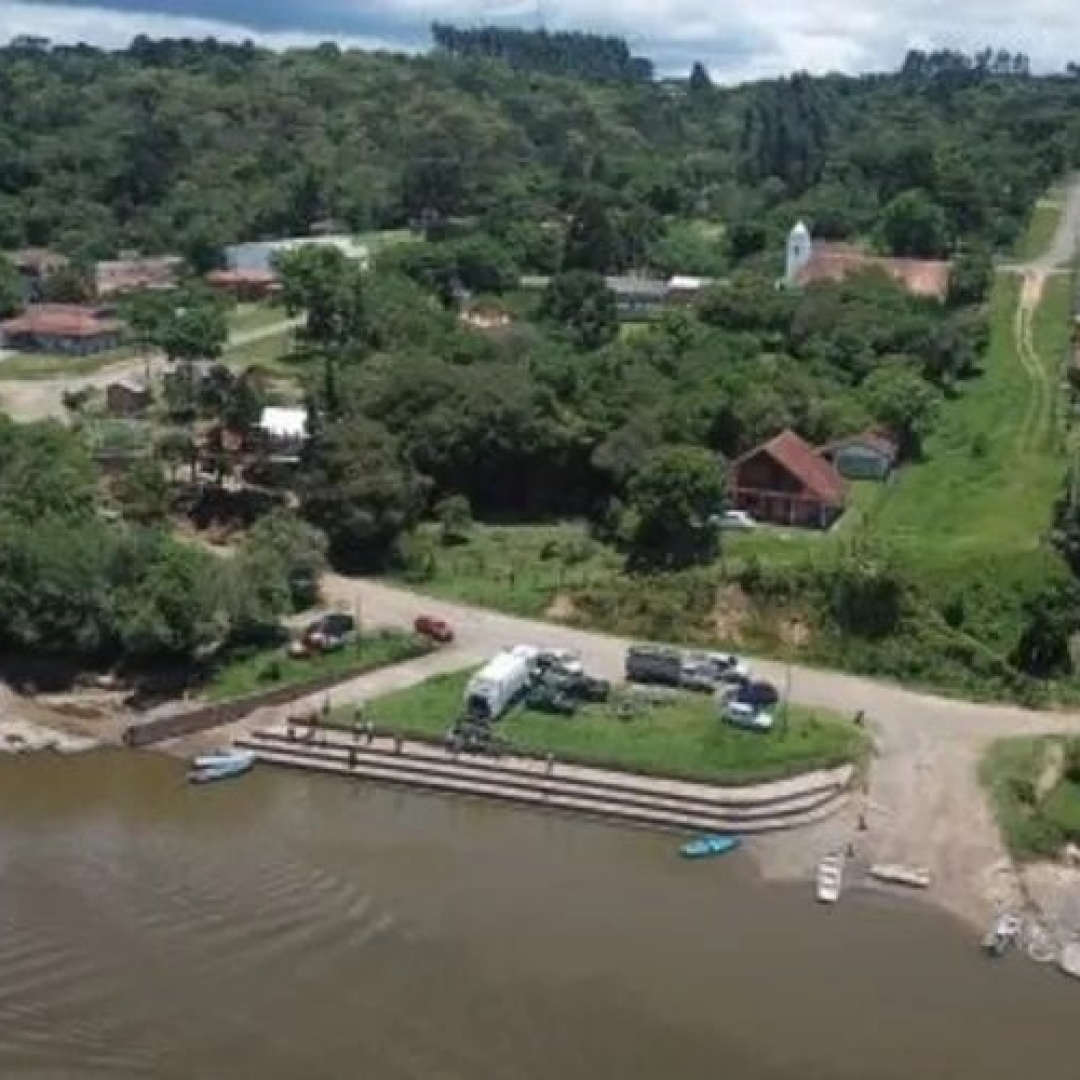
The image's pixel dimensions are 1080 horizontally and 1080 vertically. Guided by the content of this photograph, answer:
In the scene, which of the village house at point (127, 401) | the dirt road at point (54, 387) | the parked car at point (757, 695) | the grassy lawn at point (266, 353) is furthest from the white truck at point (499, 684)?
the grassy lawn at point (266, 353)

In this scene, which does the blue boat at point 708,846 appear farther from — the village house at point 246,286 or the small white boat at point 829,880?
the village house at point 246,286

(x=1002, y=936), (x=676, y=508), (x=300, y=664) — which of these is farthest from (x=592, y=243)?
(x=1002, y=936)

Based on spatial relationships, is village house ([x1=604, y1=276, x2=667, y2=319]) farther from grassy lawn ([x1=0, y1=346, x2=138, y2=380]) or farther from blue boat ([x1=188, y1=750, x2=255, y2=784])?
blue boat ([x1=188, y1=750, x2=255, y2=784])

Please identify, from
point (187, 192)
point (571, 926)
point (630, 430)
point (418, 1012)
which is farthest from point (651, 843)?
point (187, 192)

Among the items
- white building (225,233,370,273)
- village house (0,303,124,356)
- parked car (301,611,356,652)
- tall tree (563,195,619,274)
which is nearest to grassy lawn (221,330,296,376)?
village house (0,303,124,356)

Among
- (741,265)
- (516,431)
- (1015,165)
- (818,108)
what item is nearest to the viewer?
(516,431)

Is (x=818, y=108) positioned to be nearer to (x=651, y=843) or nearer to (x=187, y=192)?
(x=187, y=192)
